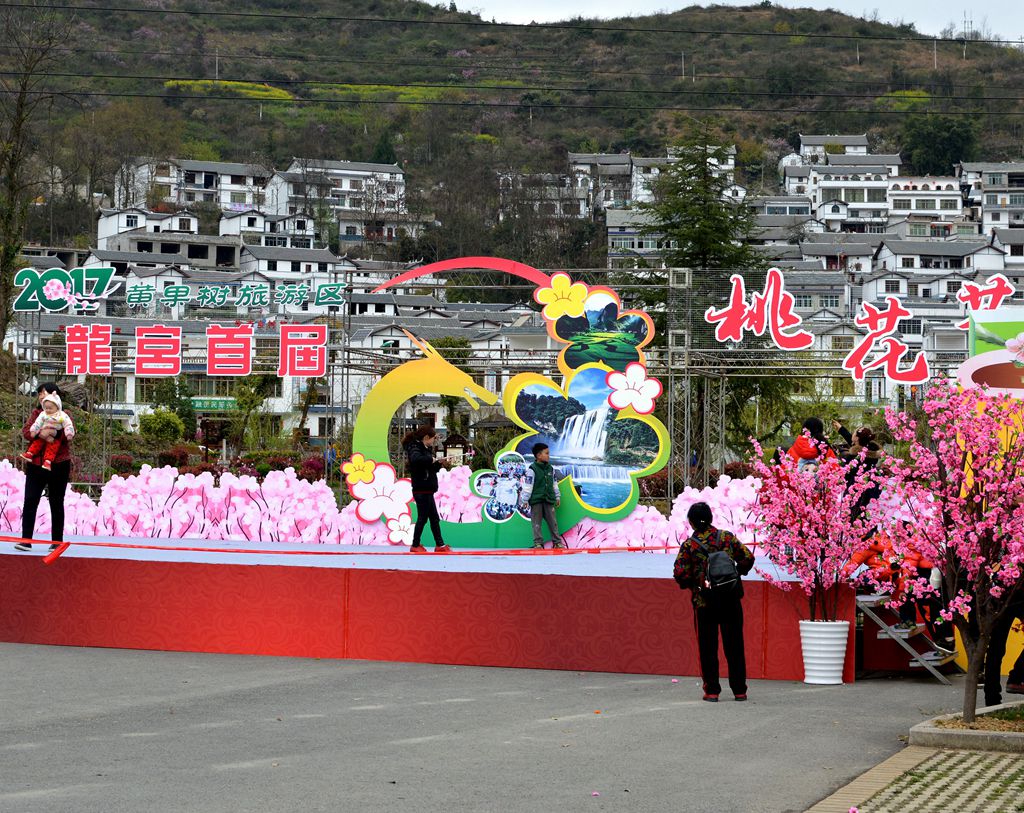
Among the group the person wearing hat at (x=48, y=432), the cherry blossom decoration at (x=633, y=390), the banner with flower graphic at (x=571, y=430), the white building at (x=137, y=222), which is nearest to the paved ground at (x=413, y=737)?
the person wearing hat at (x=48, y=432)

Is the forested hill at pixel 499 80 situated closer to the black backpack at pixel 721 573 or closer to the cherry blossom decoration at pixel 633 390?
the cherry blossom decoration at pixel 633 390

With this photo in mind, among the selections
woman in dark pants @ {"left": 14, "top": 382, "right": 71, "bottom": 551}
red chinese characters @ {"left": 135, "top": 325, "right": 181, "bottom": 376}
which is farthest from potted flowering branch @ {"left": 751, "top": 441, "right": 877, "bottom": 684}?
red chinese characters @ {"left": 135, "top": 325, "right": 181, "bottom": 376}

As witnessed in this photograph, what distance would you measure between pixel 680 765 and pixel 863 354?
11294 mm

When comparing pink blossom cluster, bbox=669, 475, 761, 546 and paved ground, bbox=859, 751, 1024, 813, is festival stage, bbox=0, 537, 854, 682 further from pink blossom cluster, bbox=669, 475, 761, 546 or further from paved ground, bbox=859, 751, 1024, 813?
pink blossom cluster, bbox=669, 475, 761, 546

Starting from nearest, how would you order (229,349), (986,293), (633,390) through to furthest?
(986,293) → (633,390) → (229,349)

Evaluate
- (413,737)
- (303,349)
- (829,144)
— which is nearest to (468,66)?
(829,144)

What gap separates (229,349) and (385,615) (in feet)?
31.4

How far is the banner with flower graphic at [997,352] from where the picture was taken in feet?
35.3

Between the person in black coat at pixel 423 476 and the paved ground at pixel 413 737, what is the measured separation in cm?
433

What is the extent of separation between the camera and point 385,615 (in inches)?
419

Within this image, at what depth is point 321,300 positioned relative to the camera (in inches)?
931

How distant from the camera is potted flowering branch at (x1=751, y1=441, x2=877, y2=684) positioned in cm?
935

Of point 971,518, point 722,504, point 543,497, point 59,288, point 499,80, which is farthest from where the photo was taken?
point 499,80

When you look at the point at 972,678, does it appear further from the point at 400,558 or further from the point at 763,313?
the point at 763,313
